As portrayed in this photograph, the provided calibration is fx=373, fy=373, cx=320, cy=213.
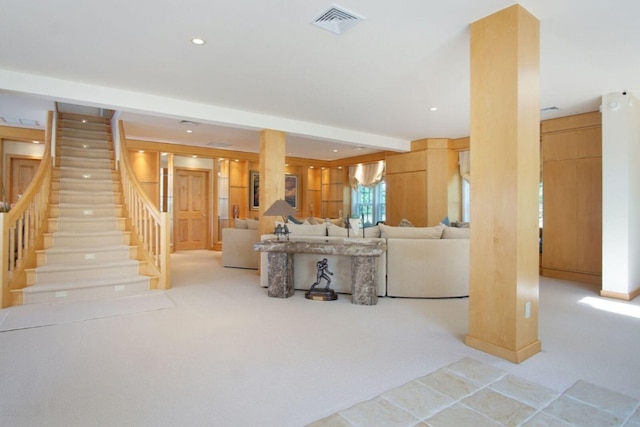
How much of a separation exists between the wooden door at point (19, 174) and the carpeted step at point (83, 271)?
13.3ft

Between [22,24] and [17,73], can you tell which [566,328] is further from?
[17,73]

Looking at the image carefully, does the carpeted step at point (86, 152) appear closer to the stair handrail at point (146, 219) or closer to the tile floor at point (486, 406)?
the stair handrail at point (146, 219)

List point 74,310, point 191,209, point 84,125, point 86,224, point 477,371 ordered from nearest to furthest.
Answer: point 477,371, point 74,310, point 86,224, point 84,125, point 191,209

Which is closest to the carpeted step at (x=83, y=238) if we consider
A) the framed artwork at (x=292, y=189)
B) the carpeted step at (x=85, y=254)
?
the carpeted step at (x=85, y=254)

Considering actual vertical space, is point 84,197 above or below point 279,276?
above

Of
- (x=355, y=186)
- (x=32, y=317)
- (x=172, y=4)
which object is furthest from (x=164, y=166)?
(x=172, y=4)

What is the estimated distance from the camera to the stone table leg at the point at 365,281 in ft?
14.0

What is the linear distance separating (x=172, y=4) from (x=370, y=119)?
13.2 feet

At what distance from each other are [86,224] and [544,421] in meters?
5.91

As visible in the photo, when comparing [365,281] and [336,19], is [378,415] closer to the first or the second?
[365,281]

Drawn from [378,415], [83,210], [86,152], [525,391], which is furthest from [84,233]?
[525,391]

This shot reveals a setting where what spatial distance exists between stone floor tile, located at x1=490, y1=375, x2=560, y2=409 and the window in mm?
8115

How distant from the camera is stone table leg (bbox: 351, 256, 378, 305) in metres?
4.26

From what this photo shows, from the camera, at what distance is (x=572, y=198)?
5.85 metres
